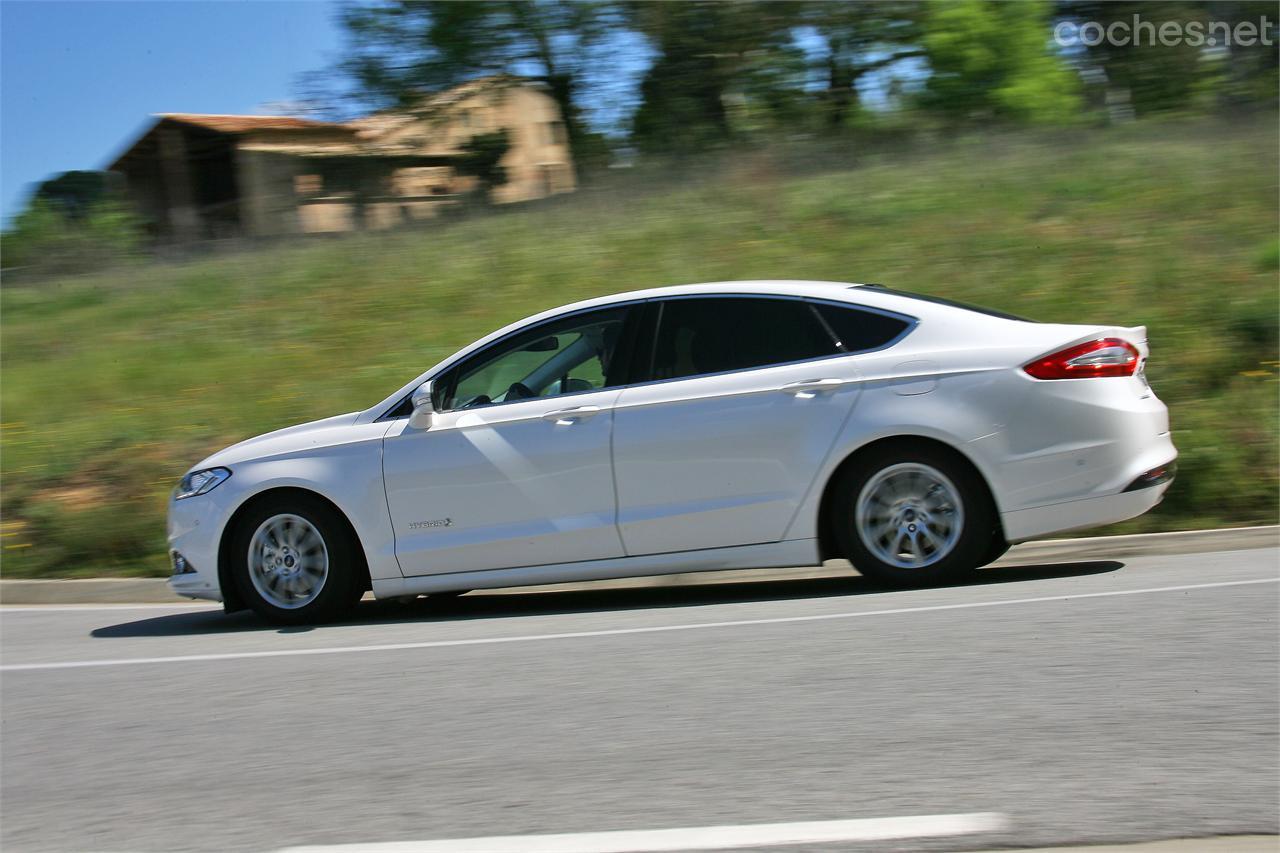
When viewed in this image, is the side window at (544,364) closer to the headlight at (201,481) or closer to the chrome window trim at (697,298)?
the chrome window trim at (697,298)

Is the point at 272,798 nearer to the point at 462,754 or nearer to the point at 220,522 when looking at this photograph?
the point at 462,754

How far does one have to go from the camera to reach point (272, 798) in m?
4.37

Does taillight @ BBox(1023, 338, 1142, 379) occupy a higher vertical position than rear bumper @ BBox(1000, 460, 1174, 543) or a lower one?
higher

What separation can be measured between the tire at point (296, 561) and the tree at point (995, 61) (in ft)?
88.5

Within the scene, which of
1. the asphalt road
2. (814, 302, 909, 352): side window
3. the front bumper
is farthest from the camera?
the front bumper

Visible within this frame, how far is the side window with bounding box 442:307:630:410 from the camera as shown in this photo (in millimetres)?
6961

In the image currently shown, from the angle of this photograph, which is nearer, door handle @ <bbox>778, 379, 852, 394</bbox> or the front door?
door handle @ <bbox>778, 379, 852, 394</bbox>

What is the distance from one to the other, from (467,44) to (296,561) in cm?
2430

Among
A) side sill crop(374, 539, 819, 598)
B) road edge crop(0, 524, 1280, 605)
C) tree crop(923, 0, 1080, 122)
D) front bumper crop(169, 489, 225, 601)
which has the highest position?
tree crop(923, 0, 1080, 122)

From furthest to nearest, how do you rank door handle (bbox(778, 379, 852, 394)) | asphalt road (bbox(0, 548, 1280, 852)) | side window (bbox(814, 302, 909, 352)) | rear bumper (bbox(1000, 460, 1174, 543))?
side window (bbox(814, 302, 909, 352)) < door handle (bbox(778, 379, 852, 394)) < rear bumper (bbox(1000, 460, 1174, 543)) < asphalt road (bbox(0, 548, 1280, 852))

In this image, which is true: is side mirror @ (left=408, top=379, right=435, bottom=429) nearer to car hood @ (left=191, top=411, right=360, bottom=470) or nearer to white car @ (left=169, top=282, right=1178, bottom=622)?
white car @ (left=169, top=282, right=1178, bottom=622)

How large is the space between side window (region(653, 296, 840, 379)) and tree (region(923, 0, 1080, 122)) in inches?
1037

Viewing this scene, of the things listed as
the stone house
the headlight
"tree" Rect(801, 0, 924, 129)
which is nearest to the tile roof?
the stone house

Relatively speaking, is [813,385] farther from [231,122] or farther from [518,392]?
[231,122]
